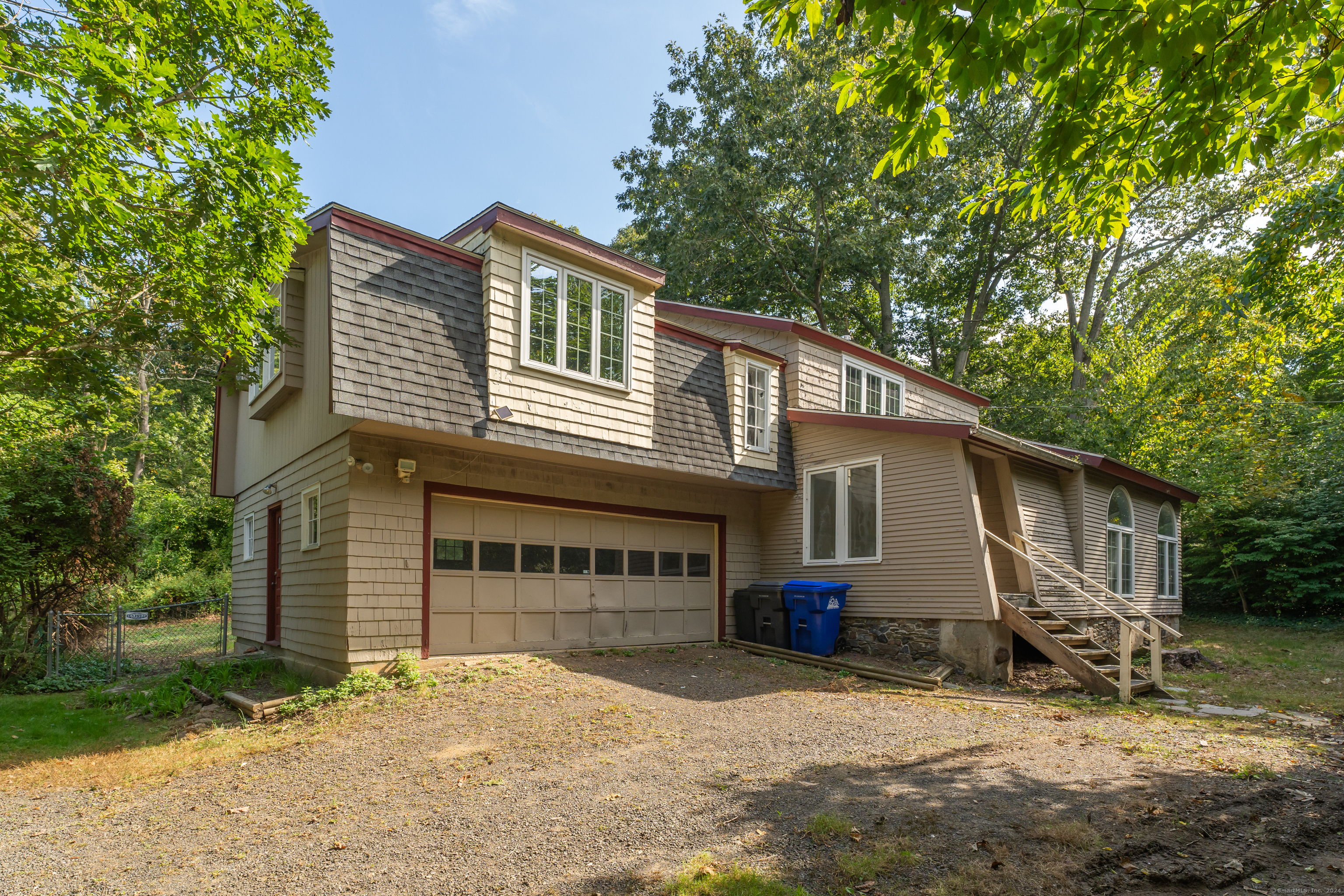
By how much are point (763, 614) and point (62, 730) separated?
8853mm

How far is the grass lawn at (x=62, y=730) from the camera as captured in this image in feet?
23.7

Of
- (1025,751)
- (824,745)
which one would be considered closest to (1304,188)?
(1025,751)

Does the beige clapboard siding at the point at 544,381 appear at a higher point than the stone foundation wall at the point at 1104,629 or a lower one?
higher

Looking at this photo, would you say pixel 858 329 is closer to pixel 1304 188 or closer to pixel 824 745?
pixel 1304 188

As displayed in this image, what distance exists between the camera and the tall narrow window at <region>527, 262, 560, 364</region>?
942 centimetres

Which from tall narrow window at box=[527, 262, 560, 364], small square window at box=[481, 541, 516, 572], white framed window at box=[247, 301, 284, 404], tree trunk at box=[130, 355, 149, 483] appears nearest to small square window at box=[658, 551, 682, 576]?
small square window at box=[481, 541, 516, 572]

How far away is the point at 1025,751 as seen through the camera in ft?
19.7

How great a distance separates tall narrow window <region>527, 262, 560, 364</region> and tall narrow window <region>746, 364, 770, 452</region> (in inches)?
161

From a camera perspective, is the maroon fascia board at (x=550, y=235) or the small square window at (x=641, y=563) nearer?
the maroon fascia board at (x=550, y=235)

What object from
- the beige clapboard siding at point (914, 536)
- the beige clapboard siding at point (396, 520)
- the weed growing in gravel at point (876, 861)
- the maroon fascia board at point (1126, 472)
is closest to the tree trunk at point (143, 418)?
the beige clapboard siding at point (396, 520)

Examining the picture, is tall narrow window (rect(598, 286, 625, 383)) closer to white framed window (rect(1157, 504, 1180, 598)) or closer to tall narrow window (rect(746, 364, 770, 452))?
tall narrow window (rect(746, 364, 770, 452))

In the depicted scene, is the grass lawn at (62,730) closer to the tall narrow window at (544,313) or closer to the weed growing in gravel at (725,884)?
the tall narrow window at (544,313)

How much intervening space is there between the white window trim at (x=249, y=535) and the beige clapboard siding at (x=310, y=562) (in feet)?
0.47

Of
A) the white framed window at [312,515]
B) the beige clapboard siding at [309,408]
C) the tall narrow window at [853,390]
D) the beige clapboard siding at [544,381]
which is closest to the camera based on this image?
the beige clapboard siding at [309,408]
